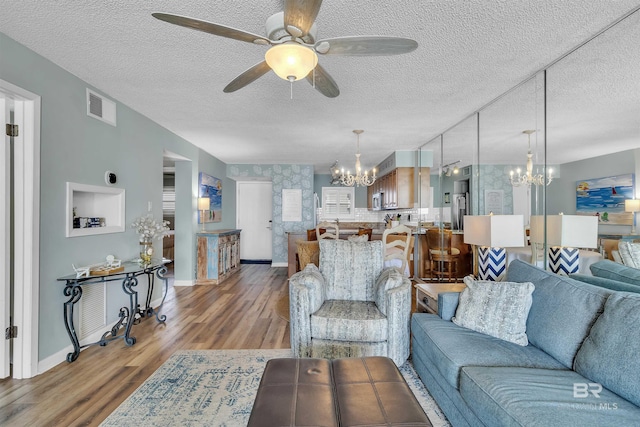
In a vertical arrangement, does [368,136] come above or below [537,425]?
above

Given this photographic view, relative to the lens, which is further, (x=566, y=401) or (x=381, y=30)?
(x=381, y=30)

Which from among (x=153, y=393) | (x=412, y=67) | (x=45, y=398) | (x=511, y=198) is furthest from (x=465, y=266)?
(x=45, y=398)

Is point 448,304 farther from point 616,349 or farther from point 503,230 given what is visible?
point 616,349

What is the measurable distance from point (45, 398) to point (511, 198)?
4.40 meters

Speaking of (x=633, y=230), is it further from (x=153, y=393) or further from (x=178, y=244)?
(x=178, y=244)

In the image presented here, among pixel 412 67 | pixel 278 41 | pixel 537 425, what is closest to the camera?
pixel 537 425

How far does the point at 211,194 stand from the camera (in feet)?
20.3

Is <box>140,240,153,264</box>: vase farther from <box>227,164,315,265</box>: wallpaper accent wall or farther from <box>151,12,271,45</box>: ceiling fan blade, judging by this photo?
<box>227,164,315,265</box>: wallpaper accent wall

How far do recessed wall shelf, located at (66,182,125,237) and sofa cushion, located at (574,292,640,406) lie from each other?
3.81 metres

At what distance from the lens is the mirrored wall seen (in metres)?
2.19

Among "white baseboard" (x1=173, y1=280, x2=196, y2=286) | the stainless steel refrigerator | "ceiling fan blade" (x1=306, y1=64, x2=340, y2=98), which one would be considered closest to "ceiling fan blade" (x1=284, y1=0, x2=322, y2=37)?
"ceiling fan blade" (x1=306, y1=64, x2=340, y2=98)

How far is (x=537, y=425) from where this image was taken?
3.74 feet

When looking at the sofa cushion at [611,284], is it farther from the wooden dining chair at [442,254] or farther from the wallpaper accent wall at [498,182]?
the wooden dining chair at [442,254]

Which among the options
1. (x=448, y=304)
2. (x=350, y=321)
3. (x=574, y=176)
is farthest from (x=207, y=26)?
(x=574, y=176)
